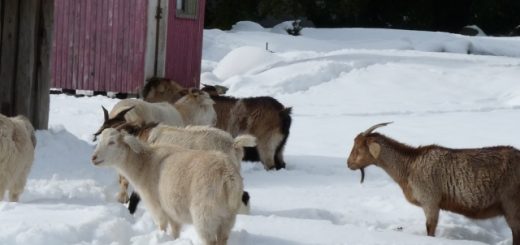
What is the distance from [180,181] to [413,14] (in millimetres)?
32246

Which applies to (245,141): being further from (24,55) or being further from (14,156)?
(24,55)

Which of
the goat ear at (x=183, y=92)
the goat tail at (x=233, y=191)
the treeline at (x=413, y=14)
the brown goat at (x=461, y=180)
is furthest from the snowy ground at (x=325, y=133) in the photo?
the treeline at (x=413, y=14)

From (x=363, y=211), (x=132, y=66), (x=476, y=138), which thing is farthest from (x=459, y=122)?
(x=363, y=211)

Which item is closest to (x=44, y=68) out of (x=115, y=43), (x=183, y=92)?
(x=183, y=92)

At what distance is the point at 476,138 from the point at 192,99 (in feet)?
16.5

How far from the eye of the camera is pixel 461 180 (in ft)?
27.1

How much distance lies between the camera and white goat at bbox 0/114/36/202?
798 centimetres

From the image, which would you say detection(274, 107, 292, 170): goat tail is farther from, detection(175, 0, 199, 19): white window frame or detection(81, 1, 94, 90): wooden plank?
detection(81, 1, 94, 90): wooden plank

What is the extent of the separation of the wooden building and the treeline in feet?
61.5

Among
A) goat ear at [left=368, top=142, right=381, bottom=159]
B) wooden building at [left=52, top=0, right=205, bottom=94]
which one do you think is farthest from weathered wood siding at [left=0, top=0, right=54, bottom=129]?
wooden building at [left=52, top=0, right=205, bottom=94]

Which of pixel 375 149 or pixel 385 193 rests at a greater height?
pixel 375 149

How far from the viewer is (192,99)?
11742 millimetres

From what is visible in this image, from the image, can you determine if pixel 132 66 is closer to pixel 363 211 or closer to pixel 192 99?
pixel 192 99

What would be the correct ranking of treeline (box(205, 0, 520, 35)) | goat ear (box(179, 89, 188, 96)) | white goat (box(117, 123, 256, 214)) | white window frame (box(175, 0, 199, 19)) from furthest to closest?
treeline (box(205, 0, 520, 35)), white window frame (box(175, 0, 199, 19)), goat ear (box(179, 89, 188, 96)), white goat (box(117, 123, 256, 214))
